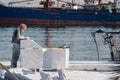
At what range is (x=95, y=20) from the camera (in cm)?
7894

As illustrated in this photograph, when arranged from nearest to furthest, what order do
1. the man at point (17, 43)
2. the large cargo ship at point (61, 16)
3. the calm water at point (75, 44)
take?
the man at point (17, 43)
the calm water at point (75, 44)
the large cargo ship at point (61, 16)

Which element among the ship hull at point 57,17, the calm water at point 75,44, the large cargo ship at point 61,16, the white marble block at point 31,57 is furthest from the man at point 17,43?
the ship hull at point 57,17

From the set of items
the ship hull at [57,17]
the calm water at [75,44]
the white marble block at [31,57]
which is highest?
the white marble block at [31,57]

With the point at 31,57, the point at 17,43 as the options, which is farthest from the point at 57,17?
the point at 31,57

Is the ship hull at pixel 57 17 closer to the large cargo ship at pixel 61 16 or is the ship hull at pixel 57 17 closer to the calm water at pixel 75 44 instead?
the large cargo ship at pixel 61 16

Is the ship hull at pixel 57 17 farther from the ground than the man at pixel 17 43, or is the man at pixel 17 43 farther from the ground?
the man at pixel 17 43

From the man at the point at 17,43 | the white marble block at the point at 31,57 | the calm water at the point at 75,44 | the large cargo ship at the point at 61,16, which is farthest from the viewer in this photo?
the large cargo ship at the point at 61,16

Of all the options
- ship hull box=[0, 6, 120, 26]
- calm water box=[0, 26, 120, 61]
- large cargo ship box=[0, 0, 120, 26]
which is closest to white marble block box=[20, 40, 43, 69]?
calm water box=[0, 26, 120, 61]

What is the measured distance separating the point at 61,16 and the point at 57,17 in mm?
705

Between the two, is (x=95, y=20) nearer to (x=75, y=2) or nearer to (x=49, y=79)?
(x=75, y=2)

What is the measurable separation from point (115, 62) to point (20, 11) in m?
60.9

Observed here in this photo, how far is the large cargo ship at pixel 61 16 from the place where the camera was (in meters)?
76.8

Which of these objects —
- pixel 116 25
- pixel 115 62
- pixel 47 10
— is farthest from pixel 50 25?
pixel 115 62

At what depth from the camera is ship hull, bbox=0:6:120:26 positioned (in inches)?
3024
